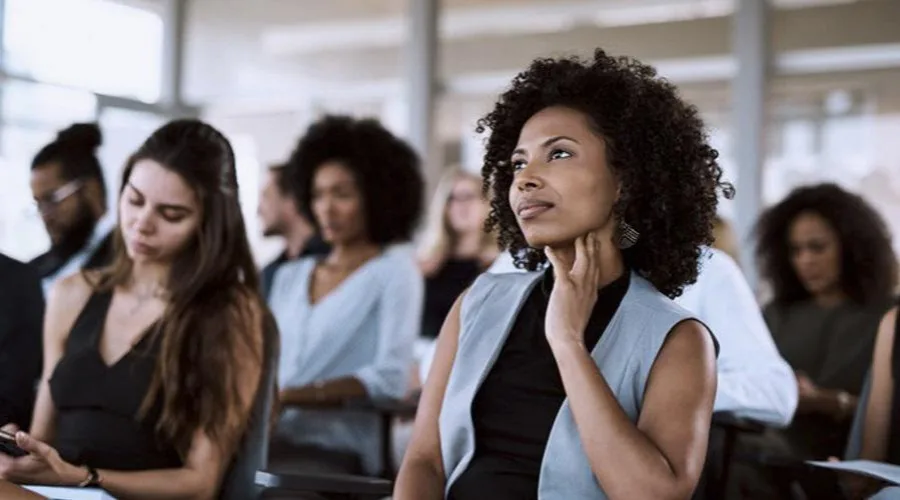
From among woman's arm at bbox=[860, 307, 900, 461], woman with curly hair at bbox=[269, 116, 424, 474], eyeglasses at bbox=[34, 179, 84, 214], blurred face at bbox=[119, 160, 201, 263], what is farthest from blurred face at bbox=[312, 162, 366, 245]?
woman's arm at bbox=[860, 307, 900, 461]

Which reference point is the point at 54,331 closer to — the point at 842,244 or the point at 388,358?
the point at 388,358

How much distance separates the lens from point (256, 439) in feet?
8.70

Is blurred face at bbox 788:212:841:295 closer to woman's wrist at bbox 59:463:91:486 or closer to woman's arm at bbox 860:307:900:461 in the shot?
woman's arm at bbox 860:307:900:461

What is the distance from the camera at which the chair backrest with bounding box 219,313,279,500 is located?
2.60m

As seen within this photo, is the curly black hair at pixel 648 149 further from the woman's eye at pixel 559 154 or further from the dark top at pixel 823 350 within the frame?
the dark top at pixel 823 350

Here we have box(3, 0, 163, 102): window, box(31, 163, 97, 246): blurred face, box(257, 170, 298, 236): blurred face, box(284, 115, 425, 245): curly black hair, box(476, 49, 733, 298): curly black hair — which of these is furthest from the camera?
box(3, 0, 163, 102): window

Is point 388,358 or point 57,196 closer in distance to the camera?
point 57,196

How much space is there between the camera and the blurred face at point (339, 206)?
4.15 m

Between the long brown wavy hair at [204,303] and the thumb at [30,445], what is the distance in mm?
373

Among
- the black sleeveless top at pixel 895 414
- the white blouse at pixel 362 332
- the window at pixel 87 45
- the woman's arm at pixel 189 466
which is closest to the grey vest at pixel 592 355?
the woman's arm at pixel 189 466

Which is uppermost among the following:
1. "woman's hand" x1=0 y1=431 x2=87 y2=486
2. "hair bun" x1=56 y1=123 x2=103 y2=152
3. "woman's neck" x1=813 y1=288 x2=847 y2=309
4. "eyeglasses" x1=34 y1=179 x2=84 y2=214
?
"hair bun" x1=56 y1=123 x2=103 y2=152

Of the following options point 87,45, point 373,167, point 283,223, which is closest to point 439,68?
point 87,45

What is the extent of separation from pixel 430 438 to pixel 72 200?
1.75 m

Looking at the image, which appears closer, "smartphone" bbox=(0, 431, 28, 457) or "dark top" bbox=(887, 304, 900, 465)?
"smartphone" bbox=(0, 431, 28, 457)
